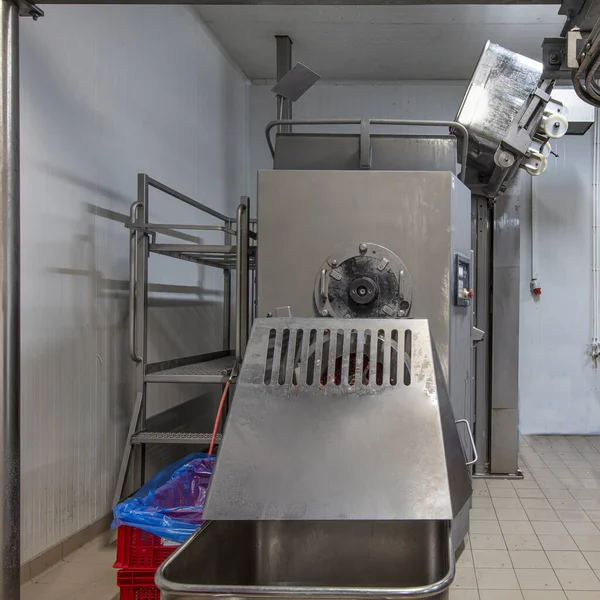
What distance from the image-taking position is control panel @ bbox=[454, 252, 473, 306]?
5.89 ft

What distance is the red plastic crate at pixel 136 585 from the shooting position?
1.58 m

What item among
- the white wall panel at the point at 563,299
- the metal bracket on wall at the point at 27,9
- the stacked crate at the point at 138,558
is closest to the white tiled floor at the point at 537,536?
the white wall panel at the point at 563,299

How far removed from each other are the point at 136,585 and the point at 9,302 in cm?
105

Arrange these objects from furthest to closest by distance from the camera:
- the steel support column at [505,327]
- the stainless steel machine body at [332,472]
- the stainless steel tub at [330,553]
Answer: the steel support column at [505,327] < the stainless steel tub at [330,553] < the stainless steel machine body at [332,472]

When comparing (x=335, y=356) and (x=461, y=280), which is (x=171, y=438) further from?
(x=461, y=280)

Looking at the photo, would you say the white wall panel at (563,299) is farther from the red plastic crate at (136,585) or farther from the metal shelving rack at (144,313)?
Answer: the red plastic crate at (136,585)

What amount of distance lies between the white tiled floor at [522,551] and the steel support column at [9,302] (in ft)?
2.24

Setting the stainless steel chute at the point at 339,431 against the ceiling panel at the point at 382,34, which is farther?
the ceiling panel at the point at 382,34

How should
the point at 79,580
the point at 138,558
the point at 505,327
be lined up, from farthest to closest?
the point at 505,327 < the point at 79,580 < the point at 138,558

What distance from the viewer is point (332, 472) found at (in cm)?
90

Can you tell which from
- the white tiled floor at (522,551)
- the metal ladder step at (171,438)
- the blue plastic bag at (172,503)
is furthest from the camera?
the metal ladder step at (171,438)

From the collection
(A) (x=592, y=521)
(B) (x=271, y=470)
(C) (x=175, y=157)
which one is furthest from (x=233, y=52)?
(A) (x=592, y=521)

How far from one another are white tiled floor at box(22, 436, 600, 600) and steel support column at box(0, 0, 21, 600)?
68 centimetres

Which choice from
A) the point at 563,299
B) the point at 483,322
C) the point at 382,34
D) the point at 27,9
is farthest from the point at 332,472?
the point at 563,299
